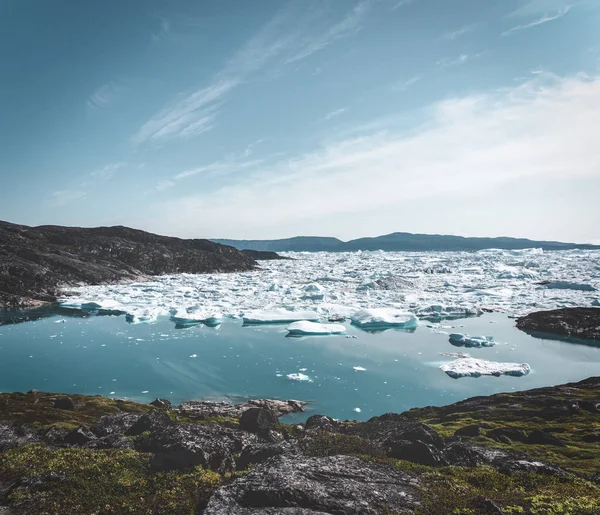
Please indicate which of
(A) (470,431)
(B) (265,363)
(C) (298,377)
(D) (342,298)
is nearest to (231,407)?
(C) (298,377)

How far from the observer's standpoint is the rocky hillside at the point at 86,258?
192ft

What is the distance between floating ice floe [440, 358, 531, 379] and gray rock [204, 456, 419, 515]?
1818cm

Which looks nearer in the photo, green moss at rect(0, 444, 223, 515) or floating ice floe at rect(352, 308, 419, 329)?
green moss at rect(0, 444, 223, 515)

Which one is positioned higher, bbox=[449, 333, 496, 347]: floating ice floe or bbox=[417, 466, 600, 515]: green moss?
bbox=[417, 466, 600, 515]: green moss

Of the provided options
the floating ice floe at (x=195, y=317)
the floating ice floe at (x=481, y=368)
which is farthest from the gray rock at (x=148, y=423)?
the floating ice floe at (x=195, y=317)

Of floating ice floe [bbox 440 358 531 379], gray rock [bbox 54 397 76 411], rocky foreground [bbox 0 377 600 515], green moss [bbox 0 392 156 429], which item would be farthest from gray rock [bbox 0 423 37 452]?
floating ice floe [bbox 440 358 531 379]

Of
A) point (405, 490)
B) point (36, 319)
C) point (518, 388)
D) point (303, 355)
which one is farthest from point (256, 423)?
point (36, 319)

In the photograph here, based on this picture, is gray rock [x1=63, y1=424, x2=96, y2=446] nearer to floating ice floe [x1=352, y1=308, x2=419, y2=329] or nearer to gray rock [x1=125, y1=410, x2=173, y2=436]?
gray rock [x1=125, y1=410, x2=173, y2=436]

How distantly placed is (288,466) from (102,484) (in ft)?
15.6

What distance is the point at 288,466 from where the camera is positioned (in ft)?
34.2

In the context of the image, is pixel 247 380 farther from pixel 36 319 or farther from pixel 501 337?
pixel 36 319

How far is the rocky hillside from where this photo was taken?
58.6 m

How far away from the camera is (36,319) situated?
146 ft

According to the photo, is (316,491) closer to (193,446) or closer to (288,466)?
(288,466)
